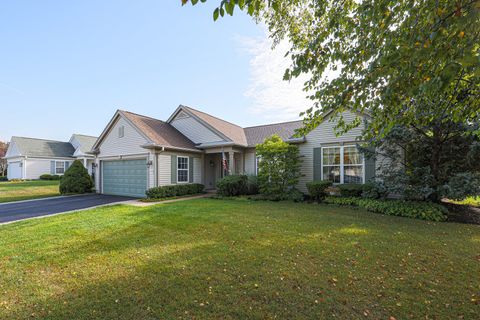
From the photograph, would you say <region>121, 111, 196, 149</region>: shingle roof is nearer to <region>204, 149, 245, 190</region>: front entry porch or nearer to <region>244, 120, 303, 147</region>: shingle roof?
<region>204, 149, 245, 190</region>: front entry porch

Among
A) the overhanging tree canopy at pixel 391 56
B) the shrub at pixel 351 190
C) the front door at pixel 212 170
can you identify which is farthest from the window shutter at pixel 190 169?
the overhanging tree canopy at pixel 391 56

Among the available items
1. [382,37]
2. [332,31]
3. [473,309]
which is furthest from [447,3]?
[473,309]

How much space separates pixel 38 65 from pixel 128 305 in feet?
52.7

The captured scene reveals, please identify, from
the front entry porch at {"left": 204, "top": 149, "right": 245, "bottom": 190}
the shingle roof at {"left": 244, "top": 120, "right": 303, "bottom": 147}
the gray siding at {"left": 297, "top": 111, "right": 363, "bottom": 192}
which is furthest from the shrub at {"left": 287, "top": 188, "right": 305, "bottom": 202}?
the front entry porch at {"left": 204, "top": 149, "right": 245, "bottom": 190}

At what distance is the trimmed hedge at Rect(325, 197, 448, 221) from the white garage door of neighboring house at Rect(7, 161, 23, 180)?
1393 inches

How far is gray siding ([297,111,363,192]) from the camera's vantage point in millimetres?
11328

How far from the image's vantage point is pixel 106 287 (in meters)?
3.12

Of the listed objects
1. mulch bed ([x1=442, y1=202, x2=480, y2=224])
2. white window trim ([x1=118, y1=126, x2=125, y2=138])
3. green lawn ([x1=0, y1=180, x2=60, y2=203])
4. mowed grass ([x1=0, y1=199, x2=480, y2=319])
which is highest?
white window trim ([x1=118, y1=126, x2=125, y2=138])

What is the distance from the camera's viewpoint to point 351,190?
9.99 m

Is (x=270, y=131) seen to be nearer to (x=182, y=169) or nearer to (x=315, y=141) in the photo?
(x=315, y=141)

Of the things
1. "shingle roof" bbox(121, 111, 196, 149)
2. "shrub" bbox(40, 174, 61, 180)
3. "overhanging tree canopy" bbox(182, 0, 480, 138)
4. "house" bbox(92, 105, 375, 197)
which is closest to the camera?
"overhanging tree canopy" bbox(182, 0, 480, 138)

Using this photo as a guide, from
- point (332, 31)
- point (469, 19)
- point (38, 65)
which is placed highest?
point (38, 65)

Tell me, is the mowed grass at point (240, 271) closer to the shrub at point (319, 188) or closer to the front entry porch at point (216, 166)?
the shrub at point (319, 188)

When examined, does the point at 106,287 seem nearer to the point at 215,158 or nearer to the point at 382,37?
the point at 382,37
